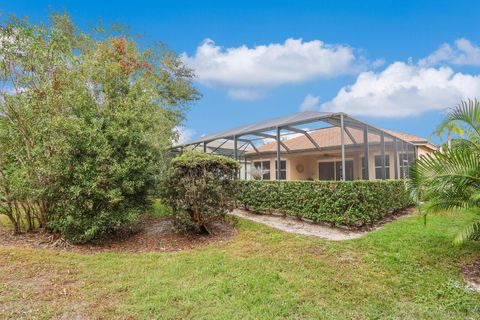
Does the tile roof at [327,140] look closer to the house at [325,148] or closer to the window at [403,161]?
the house at [325,148]

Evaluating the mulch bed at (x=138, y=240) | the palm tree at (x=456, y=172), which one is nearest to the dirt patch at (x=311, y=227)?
the mulch bed at (x=138, y=240)

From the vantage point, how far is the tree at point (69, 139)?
19.3 ft

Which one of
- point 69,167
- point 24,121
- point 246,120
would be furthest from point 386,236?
point 246,120

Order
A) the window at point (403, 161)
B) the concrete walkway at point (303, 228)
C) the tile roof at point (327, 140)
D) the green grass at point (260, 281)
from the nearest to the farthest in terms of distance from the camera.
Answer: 1. the green grass at point (260, 281)
2. the concrete walkway at point (303, 228)
3. the tile roof at point (327, 140)
4. the window at point (403, 161)

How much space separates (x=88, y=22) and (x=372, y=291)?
673 inches

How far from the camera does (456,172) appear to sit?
14.9ft

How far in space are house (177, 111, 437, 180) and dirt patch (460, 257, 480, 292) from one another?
2.02m

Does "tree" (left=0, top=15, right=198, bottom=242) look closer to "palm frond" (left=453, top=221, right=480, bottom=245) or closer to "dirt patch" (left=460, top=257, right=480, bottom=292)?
"palm frond" (left=453, top=221, right=480, bottom=245)

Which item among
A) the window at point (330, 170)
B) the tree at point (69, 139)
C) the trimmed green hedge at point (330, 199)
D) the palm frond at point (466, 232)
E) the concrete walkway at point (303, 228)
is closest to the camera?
the palm frond at point (466, 232)

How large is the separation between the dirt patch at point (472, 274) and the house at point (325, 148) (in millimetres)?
2024

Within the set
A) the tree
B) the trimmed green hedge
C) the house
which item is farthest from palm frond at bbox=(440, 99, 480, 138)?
the tree

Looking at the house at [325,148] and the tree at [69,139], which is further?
the house at [325,148]

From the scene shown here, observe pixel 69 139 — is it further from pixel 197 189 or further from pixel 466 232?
pixel 466 232

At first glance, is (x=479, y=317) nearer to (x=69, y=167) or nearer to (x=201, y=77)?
(x=69, y=167)
